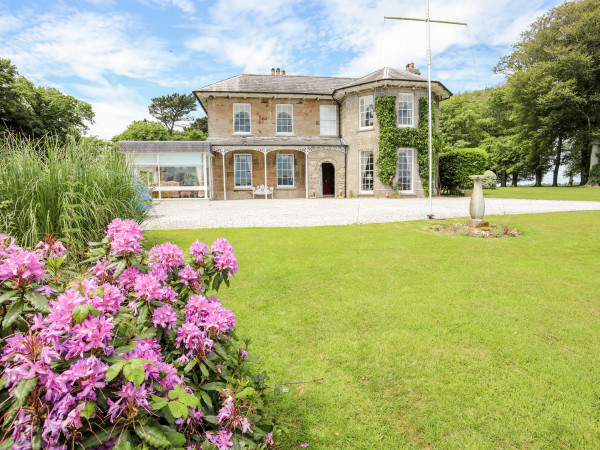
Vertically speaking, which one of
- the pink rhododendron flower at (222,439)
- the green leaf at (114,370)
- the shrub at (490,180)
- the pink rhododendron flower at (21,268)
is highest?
the shrub at (490,180)

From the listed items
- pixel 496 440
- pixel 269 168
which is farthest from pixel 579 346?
pixel 269 168

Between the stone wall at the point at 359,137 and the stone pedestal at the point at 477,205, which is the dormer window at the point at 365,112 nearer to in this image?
the stone wall at the point at 359,137

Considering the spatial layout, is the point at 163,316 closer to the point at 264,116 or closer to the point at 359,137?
the point at 359,137

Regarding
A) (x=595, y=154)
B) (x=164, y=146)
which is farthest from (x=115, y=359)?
(x=595, y=154)

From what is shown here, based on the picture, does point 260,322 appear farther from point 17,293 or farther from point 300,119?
point 300,119

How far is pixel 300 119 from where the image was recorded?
2311 centimetres

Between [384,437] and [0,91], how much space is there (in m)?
30.5

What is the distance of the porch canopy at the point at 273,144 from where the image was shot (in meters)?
21.2

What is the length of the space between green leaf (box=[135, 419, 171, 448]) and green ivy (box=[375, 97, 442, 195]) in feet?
65.6

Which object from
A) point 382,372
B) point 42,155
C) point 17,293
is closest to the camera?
point 17,293

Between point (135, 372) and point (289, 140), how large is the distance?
73.3 ft

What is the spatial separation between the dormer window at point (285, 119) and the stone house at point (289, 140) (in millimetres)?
65

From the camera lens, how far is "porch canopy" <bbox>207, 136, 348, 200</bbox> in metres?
21.2

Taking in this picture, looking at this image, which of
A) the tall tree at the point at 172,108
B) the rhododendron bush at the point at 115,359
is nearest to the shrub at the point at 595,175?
the rhododendron bush at the point at 115,359
